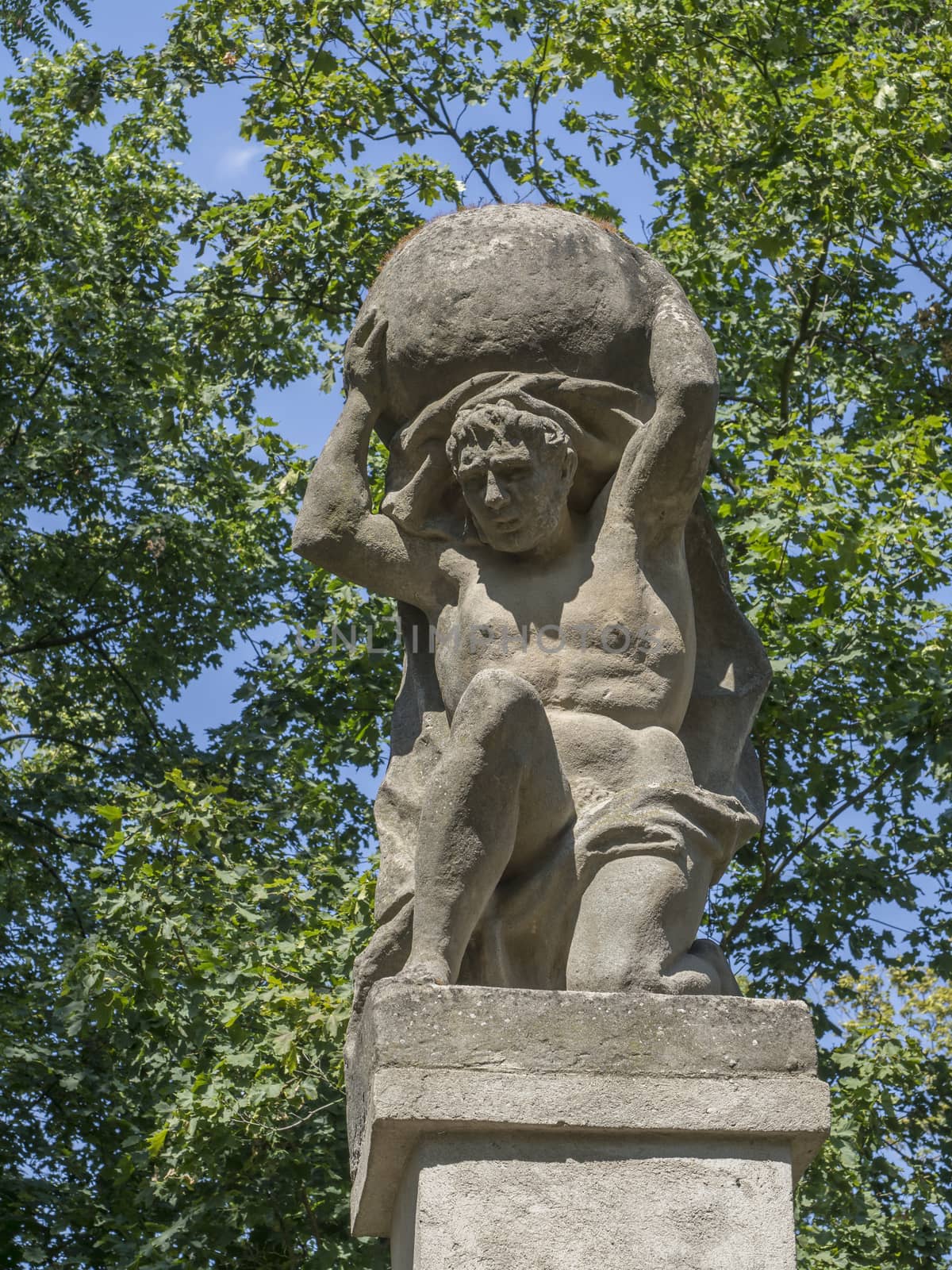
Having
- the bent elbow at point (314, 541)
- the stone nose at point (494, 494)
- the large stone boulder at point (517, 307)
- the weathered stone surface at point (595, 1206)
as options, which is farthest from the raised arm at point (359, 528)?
the weathered stone surface at point (595, 1206)

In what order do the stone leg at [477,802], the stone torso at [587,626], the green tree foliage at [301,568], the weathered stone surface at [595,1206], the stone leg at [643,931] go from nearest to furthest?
1. the weathered stone surface at [595,1206]
2. the stone leg at [643,931]
3. the stone leg at [477,802]
4. the stone torso at [587,626]
5. the green tree foliage at [301,568]

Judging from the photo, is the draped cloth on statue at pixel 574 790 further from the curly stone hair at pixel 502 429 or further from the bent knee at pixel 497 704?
the bent knee at pixel 497 704

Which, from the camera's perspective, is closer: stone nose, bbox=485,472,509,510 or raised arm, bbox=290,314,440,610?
stone nose, bbox=485,472,509,510

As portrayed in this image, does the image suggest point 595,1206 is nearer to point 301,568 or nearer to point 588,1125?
point 588,1125

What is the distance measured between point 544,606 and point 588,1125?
1.49 meters

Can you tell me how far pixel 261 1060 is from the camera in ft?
30.3

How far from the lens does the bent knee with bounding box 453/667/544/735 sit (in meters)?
4.61

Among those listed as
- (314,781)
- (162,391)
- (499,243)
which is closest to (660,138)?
(162,391)

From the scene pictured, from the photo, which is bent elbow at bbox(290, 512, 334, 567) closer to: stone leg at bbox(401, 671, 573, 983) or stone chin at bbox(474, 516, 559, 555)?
stone chin at bbox(474, 516, 559, 555)

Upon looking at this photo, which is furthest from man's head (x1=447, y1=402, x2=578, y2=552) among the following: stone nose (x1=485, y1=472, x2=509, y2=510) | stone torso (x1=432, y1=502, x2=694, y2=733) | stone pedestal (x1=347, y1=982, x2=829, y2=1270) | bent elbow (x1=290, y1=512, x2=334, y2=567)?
stone pedestal (x1=347, y1=982, x2=829, y2=1270)

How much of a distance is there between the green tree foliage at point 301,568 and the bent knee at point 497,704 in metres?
4.46

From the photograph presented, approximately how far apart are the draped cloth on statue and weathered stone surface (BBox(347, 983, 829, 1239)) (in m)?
0.49

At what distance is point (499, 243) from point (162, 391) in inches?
324

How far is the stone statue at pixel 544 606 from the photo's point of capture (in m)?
4.63
